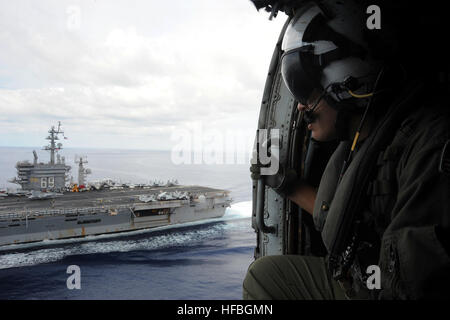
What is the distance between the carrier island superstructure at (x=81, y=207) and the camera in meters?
20.3

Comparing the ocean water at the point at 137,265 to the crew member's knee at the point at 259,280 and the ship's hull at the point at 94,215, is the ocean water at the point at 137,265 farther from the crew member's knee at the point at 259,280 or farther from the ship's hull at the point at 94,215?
the crew member's knee at the point at 259,280

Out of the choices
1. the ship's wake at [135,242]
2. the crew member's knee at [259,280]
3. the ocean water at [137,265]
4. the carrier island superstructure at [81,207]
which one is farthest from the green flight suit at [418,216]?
the carrier island superstructure at [81,207]

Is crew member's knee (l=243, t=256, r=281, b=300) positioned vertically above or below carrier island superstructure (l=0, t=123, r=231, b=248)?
above

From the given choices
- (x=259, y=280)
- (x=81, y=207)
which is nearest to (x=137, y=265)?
(x=81, y=207)

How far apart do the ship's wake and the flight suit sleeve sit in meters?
22.0

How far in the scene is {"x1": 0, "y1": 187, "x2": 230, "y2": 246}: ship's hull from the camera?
1997 centimetres

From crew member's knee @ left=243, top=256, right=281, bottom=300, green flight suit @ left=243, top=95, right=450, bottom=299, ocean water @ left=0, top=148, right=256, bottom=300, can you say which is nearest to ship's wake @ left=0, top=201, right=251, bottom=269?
ocean water @ left=0, top=148, right=256, bottom=300

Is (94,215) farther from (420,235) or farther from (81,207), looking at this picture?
(420,235)

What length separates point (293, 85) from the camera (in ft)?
5.05

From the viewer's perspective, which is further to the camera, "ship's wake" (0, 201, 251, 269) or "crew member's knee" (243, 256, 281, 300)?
"ship's wake" (0, 201, 251, 269)

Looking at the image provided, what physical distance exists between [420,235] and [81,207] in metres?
24.9

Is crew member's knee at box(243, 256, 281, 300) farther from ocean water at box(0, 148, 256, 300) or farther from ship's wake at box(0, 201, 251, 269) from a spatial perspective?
ship's wake at box(0, 201, 251, 269)

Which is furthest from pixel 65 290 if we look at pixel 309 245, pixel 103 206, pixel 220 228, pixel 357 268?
pixel 357 268
